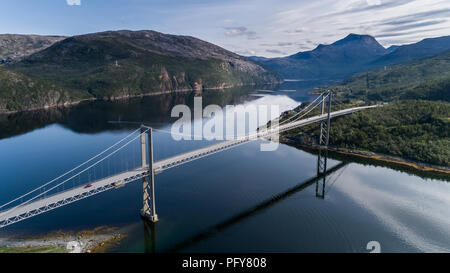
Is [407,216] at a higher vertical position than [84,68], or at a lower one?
lower

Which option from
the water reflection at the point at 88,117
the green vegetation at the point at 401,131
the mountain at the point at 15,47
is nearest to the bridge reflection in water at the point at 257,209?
the green vegetation at the point at 401,131

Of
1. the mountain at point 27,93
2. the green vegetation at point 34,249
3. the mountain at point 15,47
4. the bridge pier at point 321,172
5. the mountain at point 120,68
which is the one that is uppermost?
the mountain at point 15,47

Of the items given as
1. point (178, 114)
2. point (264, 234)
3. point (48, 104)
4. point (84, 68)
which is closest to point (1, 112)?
point (48, 104)

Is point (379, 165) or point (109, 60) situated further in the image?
point (109, 60)

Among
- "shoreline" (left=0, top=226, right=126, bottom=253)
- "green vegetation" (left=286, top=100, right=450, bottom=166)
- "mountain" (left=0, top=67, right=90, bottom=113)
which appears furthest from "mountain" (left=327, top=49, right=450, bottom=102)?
"mountain" (left=0, top=67, right=90, bottom=113)

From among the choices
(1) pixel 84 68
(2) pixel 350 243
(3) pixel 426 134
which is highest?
(1) pixel 84 68

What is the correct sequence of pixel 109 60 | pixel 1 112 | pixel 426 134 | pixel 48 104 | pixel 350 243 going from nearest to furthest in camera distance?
pixel 350 243 < pixel 426 134 < pixel 1 112 < pixel 48 104 < pixel 109 60

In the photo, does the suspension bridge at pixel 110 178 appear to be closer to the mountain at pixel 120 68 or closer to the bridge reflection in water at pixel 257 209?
the bridge reflection in water at pixel 257 209

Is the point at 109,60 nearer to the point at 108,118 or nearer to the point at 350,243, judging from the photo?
the point at 108,118
